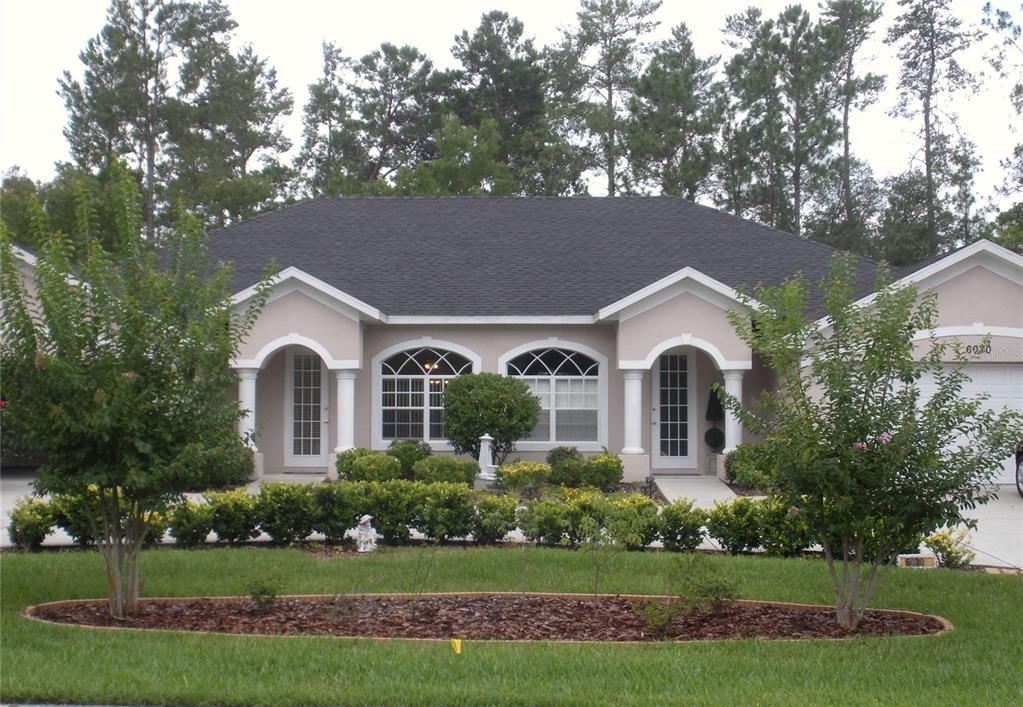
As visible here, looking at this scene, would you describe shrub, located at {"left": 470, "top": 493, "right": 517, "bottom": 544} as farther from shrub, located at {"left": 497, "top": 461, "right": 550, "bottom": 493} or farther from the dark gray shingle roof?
the dark gray shingle roof

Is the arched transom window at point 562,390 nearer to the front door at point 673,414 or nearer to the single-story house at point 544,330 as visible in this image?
the single-story house at point 544,330

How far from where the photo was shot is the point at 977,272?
18.3 m

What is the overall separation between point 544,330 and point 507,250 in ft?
10.3

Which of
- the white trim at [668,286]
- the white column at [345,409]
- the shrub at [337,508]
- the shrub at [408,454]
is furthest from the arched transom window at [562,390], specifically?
the shrub at [337,508]

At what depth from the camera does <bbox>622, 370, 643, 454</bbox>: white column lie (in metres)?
18.8

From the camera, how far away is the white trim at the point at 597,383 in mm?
19688

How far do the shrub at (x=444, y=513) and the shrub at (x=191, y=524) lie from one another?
232 cm

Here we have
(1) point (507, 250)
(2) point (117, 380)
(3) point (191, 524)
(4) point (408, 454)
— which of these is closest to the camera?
(2) point (117, 380)

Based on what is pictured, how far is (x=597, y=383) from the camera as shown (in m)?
19.9

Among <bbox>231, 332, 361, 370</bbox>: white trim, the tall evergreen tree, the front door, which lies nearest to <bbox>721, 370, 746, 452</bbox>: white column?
the front door

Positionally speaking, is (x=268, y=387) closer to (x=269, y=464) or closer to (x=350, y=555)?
(x=269, y=464)

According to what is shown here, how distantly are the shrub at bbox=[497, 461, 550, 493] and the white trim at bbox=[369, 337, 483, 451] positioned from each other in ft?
10.7

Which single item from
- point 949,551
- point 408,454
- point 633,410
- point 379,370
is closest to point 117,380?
point 949,551

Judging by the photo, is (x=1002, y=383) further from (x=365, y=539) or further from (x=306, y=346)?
(x=365, y=539)
